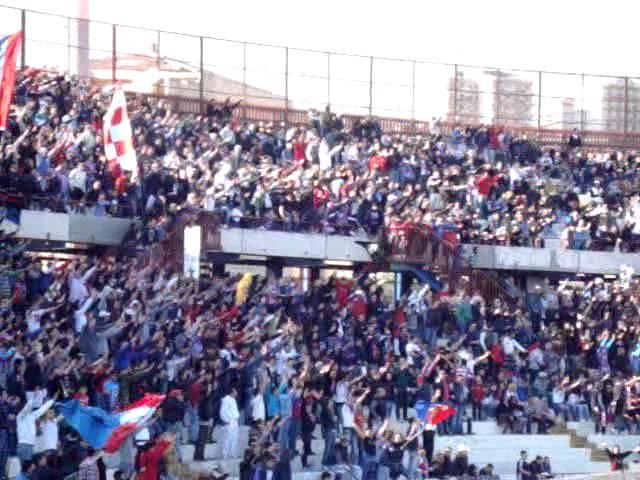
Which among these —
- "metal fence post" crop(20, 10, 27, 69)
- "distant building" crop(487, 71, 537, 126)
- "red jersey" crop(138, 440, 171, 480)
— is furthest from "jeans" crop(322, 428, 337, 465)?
"distant building" crop(487, 71, 537, 126)

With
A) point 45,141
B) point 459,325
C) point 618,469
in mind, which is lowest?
point 618,469

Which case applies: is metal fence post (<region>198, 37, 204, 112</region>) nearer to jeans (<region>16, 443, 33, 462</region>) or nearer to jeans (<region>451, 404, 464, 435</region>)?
jeans (<region>451, 404, 464, 435</region>)

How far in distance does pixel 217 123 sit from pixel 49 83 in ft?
18.7

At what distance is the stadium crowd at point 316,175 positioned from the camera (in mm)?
34688

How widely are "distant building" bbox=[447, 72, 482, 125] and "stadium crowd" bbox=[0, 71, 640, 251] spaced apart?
10.0 ft

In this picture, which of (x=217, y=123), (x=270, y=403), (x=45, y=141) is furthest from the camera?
(x=217, y=123)

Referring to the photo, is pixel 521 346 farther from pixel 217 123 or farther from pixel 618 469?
pixel 217 123

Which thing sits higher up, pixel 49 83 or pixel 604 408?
pixel 49 83

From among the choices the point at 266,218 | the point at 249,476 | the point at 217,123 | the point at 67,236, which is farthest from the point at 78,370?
the point at 217,123

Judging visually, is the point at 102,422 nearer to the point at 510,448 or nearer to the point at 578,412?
the point at 510,448

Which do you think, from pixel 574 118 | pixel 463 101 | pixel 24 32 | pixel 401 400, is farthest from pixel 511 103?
pixel 401 400

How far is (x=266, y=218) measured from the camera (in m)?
38.2

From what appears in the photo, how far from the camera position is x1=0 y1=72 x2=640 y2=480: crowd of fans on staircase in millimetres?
27516

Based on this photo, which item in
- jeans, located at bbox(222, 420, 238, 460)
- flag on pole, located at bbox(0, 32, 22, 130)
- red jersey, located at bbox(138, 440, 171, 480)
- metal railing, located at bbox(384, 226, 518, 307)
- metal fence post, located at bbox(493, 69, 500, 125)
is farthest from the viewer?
metal fence post, located at bbox(493, 69, 500, 125)
